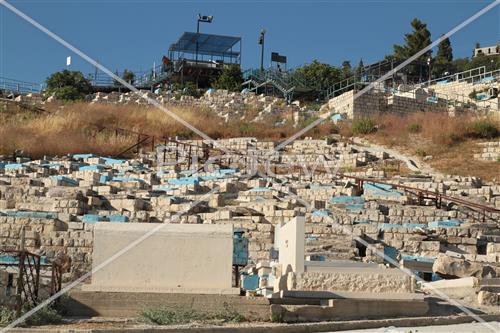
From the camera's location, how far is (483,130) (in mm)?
34719

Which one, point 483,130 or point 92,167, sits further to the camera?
point 483,130

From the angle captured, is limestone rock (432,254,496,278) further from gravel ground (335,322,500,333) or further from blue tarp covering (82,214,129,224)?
blue tarp covering (82,214,129,224)

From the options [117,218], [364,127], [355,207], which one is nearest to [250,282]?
[117,218]

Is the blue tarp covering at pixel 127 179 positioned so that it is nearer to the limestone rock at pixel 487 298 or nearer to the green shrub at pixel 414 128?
the green shrub at pixel 414 128

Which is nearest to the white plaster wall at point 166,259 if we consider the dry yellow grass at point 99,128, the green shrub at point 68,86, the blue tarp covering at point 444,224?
the blue tarp covering at point 444,224

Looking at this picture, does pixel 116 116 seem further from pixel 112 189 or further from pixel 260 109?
pixel 112 189

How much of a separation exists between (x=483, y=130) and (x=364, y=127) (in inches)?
178

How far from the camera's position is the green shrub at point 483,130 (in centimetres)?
3462

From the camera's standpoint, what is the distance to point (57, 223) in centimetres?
1933

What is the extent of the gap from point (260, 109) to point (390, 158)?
1026 cm

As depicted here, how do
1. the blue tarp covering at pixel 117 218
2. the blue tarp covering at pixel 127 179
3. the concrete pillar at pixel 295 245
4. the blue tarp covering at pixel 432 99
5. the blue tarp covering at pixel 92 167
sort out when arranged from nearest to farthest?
1. the concrete pillar at pixel 295 245
2. the blue tarp covering at pixel 117 218
3. the blue tarp covering at pixel 127 179
4. the blue tarp covering at pixel 92 167
5. the blue tarp covering at pixel 432 99

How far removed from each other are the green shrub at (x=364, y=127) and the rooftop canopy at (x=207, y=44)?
604 inches

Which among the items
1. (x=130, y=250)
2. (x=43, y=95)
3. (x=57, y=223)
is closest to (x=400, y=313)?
(x=130, y=250)

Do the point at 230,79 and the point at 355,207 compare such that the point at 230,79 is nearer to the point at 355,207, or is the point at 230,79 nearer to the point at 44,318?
the point at 355,207
